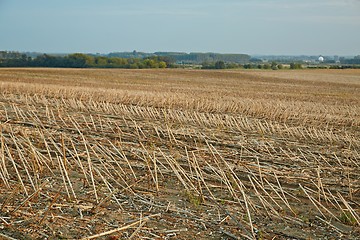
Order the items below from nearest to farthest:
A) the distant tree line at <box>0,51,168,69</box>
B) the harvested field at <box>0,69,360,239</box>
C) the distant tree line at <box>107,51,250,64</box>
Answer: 1. the harvested field at <box>0,69,360,239</box>
2. the distant tree line at <box>0,51,168,69</box>
3. the distant tree line at <box>107,51,250,64</box>

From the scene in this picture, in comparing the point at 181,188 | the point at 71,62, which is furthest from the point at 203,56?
the point at 181,188

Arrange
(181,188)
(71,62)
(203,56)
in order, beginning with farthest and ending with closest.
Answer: (203,56), (71,62), (181,188)

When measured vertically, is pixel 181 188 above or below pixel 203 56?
below

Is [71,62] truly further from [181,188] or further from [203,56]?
[203,56]

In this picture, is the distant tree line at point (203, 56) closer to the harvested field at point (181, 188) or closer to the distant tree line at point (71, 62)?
the distant tree line at point (71, 62)

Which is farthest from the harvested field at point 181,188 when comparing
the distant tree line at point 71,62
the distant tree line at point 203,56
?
the distant tree line at point 203,56

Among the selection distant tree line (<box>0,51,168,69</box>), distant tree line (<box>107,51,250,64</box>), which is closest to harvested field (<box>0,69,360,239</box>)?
distant tree line (<box>0,51,168,69</box>)

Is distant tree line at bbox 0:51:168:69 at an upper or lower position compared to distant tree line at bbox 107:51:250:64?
lower

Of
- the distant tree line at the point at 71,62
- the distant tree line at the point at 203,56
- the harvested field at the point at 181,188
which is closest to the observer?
the harvested field at the point at 181,188

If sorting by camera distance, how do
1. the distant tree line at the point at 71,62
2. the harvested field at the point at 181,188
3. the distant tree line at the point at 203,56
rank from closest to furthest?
1. the harvested field at the point at 181,188
2. the distant tree line at the point at 71,62
3. the distant tree line at the point at 203,56

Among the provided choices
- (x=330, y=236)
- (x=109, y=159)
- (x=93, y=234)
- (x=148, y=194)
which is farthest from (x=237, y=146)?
(x=93, y=234)

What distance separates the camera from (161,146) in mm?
9680

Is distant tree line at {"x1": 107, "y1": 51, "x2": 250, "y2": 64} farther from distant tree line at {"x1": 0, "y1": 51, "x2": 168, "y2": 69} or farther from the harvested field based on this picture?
the harvested field

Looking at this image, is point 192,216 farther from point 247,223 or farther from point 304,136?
point 304,136
